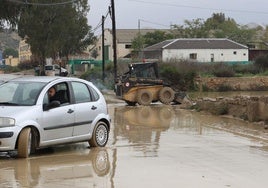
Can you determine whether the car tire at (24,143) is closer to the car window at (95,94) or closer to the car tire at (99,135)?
the car tire at (99,135)

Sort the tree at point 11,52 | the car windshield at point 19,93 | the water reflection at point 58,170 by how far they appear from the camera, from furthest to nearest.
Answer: the tree at point 11,52 < the car windshield at point 19,93 < the water reflection at point 58,170

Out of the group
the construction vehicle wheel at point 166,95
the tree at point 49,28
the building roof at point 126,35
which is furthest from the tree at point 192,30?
the construction vehicle wheel at point 166,95

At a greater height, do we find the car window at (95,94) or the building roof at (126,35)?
the building roof at (126,35)

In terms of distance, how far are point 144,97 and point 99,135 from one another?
19.2 metres

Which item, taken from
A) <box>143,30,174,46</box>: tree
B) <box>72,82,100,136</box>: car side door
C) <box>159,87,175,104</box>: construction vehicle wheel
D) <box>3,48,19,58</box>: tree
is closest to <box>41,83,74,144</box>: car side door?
<box>72,82,100,136</box>: car side door

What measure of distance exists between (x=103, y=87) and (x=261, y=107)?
29.3 m

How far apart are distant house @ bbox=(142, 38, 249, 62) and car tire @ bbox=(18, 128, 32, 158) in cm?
6898

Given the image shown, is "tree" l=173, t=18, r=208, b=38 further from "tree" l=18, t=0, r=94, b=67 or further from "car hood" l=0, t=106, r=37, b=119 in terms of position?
"car hood" l=0, t=106, r=37, b=119

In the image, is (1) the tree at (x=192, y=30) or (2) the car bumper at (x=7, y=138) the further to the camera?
(1) the tree at (x=192, y=30)

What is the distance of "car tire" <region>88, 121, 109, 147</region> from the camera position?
42.2 ft

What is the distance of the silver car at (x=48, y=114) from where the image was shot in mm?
10875

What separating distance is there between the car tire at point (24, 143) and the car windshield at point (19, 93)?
24.7 inches

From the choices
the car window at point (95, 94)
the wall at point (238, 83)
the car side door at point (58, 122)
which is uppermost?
the car window at point (95, 94)

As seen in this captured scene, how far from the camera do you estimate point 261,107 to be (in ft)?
71.2
